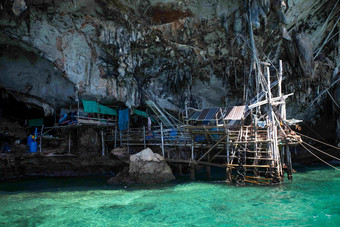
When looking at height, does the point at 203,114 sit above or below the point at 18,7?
below

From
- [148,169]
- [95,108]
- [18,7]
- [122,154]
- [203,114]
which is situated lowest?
[148,169]

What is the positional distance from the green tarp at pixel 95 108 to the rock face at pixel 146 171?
632 centimetres

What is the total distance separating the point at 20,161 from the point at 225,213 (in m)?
15.4

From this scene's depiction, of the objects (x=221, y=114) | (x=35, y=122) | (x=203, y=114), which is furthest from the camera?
(x=35, y=122)

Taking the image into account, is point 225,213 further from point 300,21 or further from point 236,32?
point 300,21

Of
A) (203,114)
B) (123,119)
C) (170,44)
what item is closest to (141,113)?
(123,119)

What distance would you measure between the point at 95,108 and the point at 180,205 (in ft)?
39.8

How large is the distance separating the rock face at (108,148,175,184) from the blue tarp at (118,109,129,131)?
20.5 feet

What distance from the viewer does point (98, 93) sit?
783 inches

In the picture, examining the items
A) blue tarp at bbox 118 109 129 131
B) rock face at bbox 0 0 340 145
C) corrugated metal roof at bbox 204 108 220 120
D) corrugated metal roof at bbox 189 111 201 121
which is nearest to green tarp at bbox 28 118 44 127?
rock face at bbox 0 0 340 145

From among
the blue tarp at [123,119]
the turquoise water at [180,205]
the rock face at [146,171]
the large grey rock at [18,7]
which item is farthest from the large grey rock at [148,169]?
the large grey rock at [18,7]

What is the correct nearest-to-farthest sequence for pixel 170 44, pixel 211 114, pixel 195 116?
pixel 211 114, pixel 195 116, pixel 170 44

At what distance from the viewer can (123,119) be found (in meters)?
21.8

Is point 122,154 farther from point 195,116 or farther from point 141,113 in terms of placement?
point 195,116
